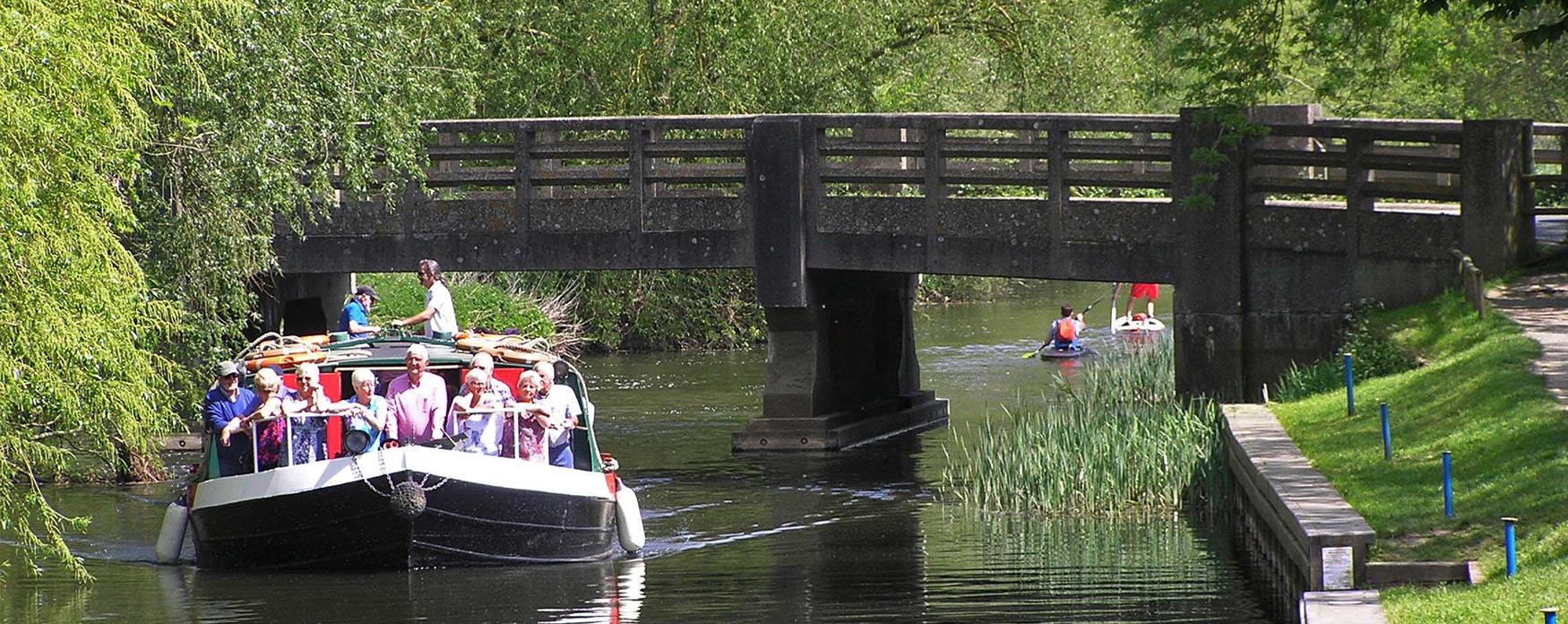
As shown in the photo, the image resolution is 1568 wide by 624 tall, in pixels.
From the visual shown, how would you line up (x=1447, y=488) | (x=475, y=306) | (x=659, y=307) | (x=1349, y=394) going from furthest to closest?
1. (x=659, y=307)
2. (x=475, y=306)
3. (x=1349, y=394)
4. (x=1447, y=488)

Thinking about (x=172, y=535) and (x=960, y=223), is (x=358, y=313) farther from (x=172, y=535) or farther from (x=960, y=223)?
(x=960, y=223)

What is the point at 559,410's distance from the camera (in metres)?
17.6

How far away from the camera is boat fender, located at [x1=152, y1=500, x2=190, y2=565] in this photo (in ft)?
59.2

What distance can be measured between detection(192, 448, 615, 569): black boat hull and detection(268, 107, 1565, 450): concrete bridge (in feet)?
24.2

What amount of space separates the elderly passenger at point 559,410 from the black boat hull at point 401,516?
33cm

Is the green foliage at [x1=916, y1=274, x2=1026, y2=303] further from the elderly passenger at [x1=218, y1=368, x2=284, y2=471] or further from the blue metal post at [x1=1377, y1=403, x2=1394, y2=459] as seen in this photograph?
the blue metal post at [x1=1377, y1=403, x2=1394, y2=459]

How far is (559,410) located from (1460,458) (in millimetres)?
6702

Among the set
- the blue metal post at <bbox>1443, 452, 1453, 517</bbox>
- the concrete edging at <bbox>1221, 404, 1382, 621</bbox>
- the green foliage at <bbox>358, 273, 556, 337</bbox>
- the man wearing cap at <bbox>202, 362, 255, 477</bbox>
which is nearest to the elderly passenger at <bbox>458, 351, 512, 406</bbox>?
the man wearing cap at <bbox>202, 362, 255, 477</bbox>

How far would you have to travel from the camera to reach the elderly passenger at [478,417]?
17.1m

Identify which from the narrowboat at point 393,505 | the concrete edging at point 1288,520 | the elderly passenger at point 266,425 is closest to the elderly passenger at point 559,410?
the narrowboat at point 393,505

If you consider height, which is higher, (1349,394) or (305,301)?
(305,301)


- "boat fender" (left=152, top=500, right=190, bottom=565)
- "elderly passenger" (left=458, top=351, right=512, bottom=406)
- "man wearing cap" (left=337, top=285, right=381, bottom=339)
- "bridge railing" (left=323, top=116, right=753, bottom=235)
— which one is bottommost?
"boat fender" (left=152, top=500, right=190, bottom=565)

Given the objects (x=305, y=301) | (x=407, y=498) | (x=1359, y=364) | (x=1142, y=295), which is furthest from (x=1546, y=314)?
(x=1142, y=295)

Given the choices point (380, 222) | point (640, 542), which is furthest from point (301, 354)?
point (380, 222)
